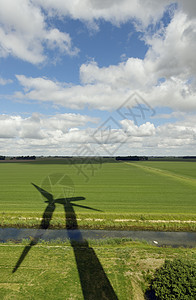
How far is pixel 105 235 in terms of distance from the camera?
77.2ft

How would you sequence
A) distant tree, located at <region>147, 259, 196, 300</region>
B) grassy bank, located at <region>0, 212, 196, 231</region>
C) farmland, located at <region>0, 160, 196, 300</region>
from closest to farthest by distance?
distant tree, located at <region>147, 259, 196, 300</region>
farmland, located at <region>0, 160, 196, 300</region>
grassy bank, located at <region>0, 212, 196, 231</region>

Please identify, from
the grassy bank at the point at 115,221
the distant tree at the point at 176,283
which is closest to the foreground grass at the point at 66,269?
the distant tree at the point at 176,283

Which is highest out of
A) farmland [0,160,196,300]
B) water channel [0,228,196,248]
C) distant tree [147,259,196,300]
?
distant tree [147,259,196,300]

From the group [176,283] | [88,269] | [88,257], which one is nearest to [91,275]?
[88,269]

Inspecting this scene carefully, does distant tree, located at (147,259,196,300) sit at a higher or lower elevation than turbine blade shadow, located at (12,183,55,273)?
higher

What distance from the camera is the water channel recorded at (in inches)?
864

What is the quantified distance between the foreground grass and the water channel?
8.08ft

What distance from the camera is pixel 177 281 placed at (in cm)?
1111

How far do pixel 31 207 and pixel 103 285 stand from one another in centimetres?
2256

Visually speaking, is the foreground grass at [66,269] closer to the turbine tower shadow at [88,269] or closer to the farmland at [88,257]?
the farmland at [88,257]

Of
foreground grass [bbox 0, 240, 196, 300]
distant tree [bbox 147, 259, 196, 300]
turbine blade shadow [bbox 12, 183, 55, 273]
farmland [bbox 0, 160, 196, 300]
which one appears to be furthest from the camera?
turbine blade shadow [bbox 12, 183, 55, 273]

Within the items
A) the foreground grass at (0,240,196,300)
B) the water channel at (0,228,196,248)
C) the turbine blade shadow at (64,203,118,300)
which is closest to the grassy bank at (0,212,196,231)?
the water channel at (0,228,196,248)

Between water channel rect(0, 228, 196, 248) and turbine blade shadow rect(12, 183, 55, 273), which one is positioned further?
water channel rect(0, 228, 196, 248)

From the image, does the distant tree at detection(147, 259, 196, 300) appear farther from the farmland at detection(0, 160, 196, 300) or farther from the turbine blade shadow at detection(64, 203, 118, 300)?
the turbine blade shadow at detection(64, 203, 118, 300)
